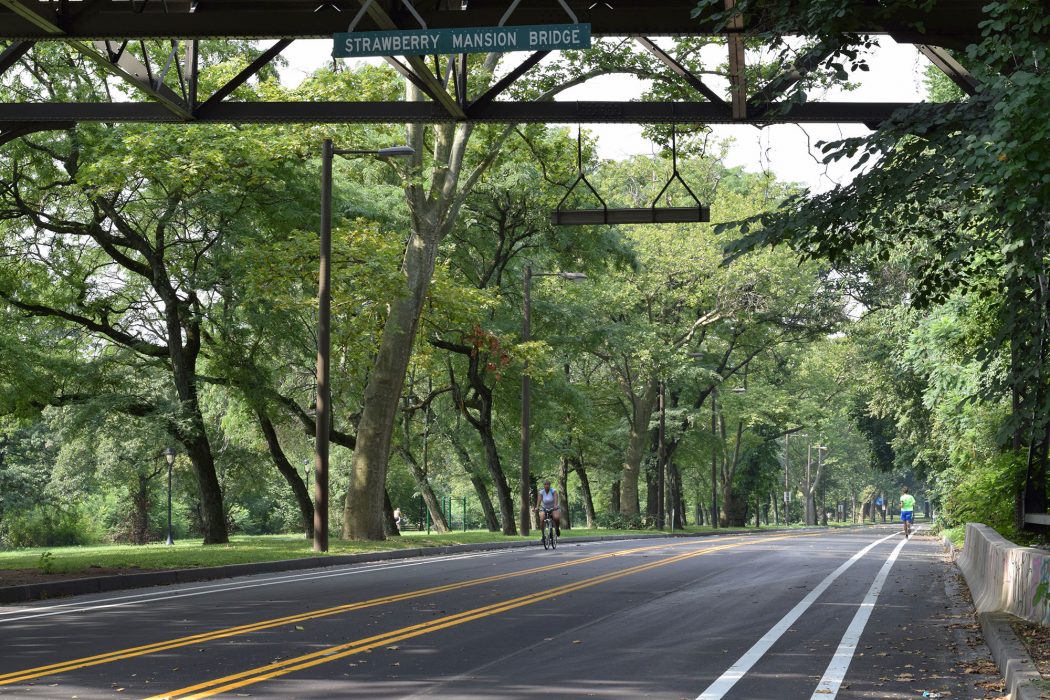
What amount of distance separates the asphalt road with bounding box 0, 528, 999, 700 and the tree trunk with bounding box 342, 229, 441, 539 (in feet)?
34.0

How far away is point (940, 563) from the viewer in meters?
26.9

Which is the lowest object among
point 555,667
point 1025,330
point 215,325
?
point 555,667

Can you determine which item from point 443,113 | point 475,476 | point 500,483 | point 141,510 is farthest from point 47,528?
point 443,113

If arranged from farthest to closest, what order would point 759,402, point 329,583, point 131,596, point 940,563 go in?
1. point 759,402
2. point 940,563
3. point 329,583
4. point 131,596

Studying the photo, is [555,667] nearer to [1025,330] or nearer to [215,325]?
[1025,330]

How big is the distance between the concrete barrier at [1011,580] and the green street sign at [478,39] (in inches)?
263

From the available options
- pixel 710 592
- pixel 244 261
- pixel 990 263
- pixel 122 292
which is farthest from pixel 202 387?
pixel 990 263

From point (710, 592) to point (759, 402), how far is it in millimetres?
43890

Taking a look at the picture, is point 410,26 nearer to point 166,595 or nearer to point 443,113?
point 443,113

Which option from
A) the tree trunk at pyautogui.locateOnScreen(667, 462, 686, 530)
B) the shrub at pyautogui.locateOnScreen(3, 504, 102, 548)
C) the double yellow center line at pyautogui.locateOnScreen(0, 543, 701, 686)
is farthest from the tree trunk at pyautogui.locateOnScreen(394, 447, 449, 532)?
the shrub at pyautogui.locateOnScreen(3, 504, 102, 548)

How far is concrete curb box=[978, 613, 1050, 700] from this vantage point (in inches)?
311

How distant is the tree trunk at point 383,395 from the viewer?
30.3 meters

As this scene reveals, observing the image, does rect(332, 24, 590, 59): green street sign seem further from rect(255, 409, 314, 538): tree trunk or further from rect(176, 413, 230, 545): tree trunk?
rect(255, 409, 314, 538): tree trunk

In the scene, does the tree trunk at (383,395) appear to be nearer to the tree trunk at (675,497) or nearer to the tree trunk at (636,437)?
the tree trunk at (636,437)
